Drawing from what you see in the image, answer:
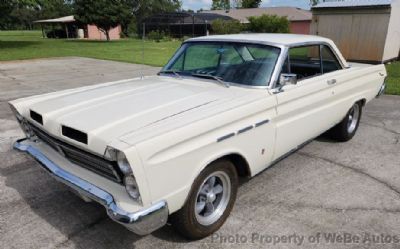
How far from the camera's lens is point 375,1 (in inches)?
601

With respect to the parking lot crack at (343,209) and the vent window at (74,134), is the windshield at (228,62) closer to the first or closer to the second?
the parking lot crack at (343,209)

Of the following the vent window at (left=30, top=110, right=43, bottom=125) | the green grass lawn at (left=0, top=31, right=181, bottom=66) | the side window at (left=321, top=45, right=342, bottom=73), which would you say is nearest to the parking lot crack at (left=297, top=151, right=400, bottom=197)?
the side window at (left=321, top=45, right=342, bottom=73)

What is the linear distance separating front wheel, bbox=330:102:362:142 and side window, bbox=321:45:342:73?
2.47ft

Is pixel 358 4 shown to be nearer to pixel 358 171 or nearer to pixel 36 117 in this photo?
pixel 358 171

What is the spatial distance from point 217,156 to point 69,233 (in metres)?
1.54

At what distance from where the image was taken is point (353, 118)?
5770 millimetres

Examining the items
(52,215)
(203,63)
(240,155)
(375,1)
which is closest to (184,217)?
(240,155)

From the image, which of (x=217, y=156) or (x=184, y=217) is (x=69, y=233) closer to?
(x=184, y=217)

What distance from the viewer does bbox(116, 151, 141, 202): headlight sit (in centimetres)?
246

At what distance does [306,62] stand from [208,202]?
2.78 metres

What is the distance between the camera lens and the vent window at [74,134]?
108 inches

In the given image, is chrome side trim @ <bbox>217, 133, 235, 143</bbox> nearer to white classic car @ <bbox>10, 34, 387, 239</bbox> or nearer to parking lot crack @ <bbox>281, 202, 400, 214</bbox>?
white classic car @ <bbox>10, 34, 387, 239</bbox>

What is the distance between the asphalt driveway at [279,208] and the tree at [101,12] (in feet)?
114

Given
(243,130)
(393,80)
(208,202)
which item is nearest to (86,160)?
(208,202)
